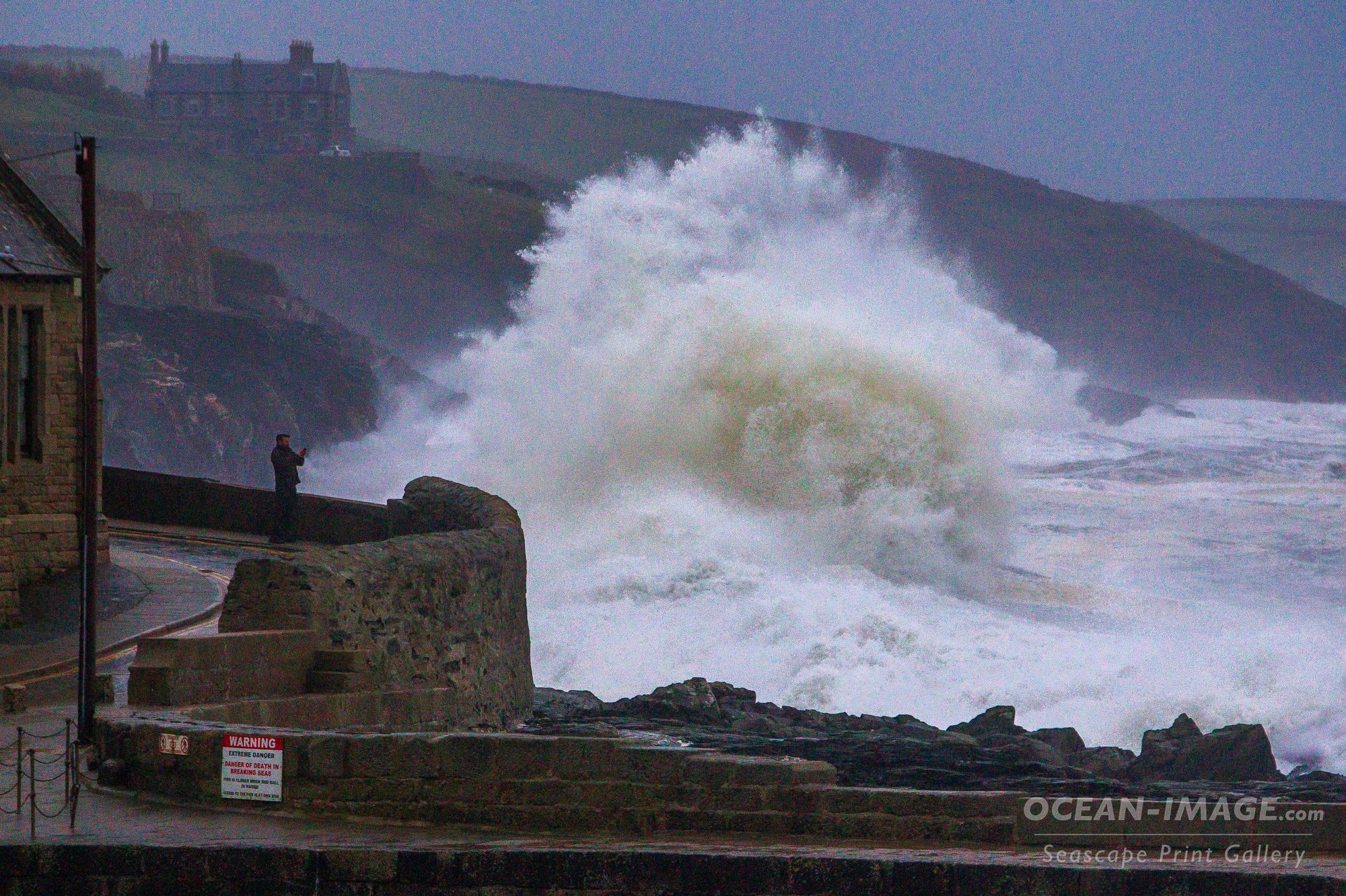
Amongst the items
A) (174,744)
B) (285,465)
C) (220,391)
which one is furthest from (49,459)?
(220,391)

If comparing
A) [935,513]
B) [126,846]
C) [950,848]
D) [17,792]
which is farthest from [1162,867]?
A: [935,513]

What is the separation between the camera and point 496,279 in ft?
321

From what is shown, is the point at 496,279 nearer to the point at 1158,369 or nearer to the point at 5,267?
the point at 1158,369

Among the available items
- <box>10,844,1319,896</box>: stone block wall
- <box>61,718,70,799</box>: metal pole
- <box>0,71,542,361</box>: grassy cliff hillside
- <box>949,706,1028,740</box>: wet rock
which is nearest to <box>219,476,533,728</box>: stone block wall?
<box>61,718,70,799</box>: metal pole

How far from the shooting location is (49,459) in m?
20.3

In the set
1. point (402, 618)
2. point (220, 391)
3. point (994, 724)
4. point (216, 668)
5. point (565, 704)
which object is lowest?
point (994, 724)

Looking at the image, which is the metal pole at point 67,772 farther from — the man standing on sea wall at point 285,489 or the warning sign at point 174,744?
the man standing on sea wall at point 285,489

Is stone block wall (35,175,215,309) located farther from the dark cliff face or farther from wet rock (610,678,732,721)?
wet rock (610,678,732,721)

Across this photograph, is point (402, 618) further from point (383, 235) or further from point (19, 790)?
point (383, 235)

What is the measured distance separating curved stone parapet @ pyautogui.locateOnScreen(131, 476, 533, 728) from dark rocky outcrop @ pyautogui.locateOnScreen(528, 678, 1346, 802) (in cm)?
90

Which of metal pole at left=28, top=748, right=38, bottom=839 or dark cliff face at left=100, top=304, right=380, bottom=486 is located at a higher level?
dark cliff face at left=100, top=304, right=380, bottom=486

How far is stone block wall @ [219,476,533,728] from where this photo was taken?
12.9 metres

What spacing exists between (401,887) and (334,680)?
4391 millimetres

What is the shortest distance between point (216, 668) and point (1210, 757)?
34.6ft
